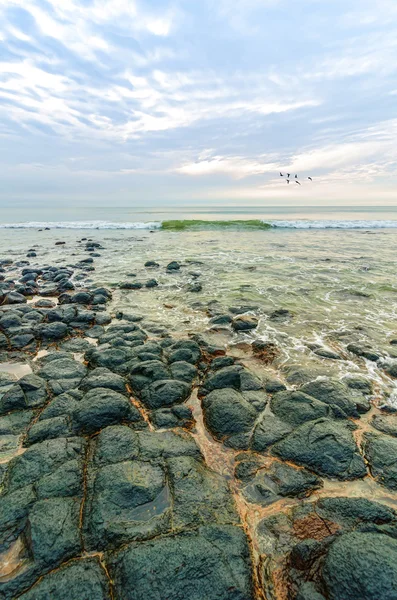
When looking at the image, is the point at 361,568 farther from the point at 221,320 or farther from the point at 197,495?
Answer: the point at 221,320

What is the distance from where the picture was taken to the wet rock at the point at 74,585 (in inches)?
99.5

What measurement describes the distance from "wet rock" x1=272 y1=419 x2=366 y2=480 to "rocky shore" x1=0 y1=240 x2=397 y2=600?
16 millimetres

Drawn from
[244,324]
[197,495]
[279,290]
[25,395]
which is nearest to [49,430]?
[25,395]

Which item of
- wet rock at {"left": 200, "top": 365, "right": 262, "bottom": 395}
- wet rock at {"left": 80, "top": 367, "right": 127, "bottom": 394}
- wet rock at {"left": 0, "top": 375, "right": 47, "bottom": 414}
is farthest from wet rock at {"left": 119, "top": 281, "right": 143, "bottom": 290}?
wet rock at {"left": 200, "top": 365, "right": 262, "bottom": 395}

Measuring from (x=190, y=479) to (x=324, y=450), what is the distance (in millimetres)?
1921

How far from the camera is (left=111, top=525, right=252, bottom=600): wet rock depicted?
2545 mm

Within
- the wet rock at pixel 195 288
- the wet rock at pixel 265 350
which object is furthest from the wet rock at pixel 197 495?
the wet rock at pixel 195 288

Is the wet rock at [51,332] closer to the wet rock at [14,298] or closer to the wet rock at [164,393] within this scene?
the wet rock at [14,298]

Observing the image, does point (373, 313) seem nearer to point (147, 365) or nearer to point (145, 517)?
point (147, 365)

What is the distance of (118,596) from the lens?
8.39 ft

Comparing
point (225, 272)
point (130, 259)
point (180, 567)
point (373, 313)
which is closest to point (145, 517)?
point (180, 567)

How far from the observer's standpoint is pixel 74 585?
2.59 m

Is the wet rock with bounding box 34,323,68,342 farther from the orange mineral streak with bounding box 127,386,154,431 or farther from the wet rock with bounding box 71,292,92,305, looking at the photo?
the orange mineral streak with bounding box 127,386,154,431

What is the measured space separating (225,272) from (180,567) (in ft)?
45.5
